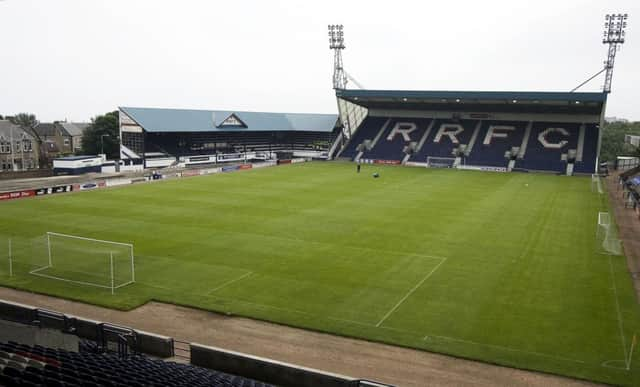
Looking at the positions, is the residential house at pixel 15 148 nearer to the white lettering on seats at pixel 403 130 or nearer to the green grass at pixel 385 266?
the green grass at pixel 385 266

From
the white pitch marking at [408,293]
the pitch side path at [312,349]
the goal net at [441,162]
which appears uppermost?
the goal net at [441,162]

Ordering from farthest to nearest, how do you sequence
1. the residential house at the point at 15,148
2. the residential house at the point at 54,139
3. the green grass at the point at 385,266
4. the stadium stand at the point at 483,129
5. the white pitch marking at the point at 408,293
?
the residential house at the point at 54,139 < the residential house at the point at 15,148 < the stadium stand at the point at 483,129 < the white pitch marking at the point at 408,293 < the green grass at the point at 385,266

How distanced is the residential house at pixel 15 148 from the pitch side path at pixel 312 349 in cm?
5432

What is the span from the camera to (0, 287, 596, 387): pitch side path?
1227 cm

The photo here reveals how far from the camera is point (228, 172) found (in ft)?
191

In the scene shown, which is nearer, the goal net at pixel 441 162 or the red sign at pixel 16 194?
the red sign at pixel 16 194

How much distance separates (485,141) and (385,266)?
50.4 meters

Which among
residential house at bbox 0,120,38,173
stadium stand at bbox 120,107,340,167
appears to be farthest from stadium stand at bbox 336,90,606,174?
residential house at bbox 0,120,38,173

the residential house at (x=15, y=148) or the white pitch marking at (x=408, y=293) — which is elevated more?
the residential house at (x=15, y=148)

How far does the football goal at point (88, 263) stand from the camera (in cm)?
1897

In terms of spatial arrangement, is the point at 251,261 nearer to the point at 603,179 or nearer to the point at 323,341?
the point at 323,341

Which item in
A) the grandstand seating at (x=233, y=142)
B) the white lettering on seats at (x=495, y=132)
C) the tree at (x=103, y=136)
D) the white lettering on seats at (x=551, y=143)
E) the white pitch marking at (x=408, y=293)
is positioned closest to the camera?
the white pitch marking at (x=408, y=293)

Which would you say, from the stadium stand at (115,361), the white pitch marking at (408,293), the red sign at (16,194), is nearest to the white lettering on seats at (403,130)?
the red sign at (16,194)

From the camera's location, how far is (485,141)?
6656 cm
